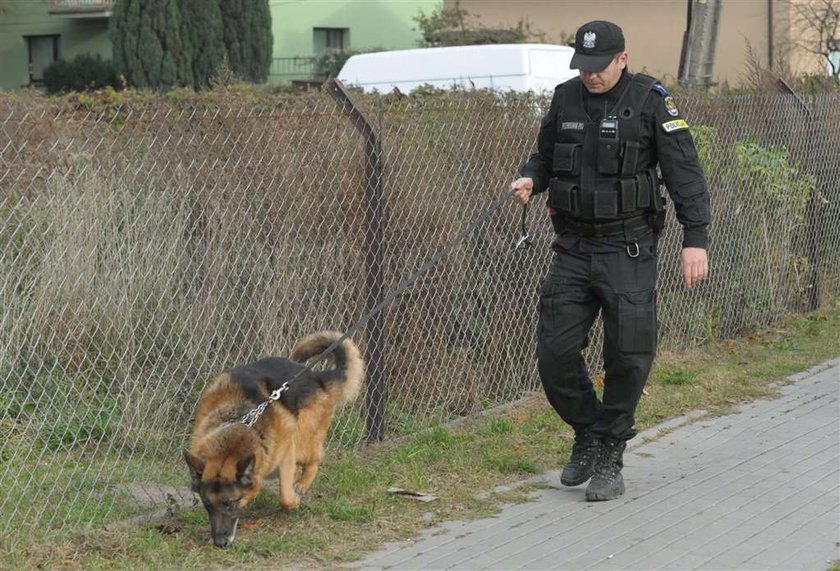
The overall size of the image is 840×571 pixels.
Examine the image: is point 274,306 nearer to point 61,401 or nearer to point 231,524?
point 61,401

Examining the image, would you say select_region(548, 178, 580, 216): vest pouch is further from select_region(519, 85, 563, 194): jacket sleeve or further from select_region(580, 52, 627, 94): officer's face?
select_region(580, 52, 627, 94): officer's face

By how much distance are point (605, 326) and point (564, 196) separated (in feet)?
2.15

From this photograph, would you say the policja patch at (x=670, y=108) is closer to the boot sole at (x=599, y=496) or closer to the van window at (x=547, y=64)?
the boot sole at (x=599, y=496)

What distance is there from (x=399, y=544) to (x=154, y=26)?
98.3ft

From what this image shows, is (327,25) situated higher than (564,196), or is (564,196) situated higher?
(327,25)

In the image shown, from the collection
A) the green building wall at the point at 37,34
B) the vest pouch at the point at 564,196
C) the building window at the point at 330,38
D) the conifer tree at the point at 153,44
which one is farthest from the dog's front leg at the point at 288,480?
the building window at the point at 330,38

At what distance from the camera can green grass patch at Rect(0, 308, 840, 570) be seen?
4836 millimetres

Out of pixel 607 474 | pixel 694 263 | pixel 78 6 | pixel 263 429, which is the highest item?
pixel 78 6

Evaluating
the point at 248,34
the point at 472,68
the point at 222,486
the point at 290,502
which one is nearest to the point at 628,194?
the point at 290,502

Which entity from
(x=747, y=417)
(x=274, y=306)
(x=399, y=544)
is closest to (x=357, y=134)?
(x=274, y=306)

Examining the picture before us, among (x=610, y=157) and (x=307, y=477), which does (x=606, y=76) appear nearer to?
(x=610, y=157)

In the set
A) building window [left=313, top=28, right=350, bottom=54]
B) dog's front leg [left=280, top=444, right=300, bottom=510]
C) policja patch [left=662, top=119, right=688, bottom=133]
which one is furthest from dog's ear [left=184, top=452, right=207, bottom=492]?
building window [left=313, top=28, right=350, bottom=54]

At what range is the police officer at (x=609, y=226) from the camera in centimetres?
555

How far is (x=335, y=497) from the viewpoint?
571 centimetres
